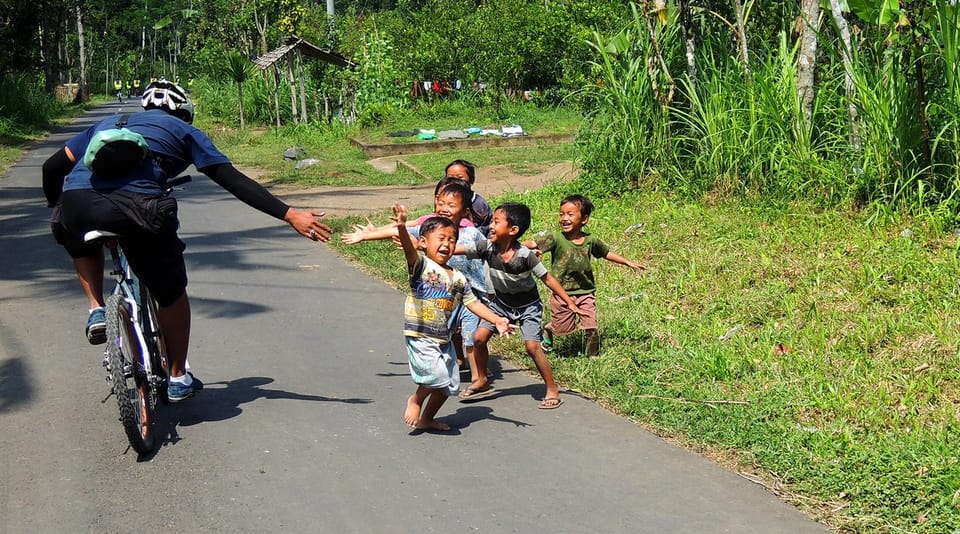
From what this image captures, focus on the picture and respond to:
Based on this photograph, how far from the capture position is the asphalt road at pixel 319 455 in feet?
14.1

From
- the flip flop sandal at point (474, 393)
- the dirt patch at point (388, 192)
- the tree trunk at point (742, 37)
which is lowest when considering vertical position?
the flip flop sandal at point (474, 393)

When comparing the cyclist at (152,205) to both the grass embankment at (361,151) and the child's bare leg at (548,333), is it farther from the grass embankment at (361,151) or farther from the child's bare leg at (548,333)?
the grass embankment at (361,151)

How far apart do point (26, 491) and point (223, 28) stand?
35374 mm

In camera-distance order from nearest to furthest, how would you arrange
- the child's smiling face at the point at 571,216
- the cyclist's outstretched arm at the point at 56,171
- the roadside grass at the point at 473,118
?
the cyclist's outstretched arm at the point at 56,171 → the child's smiling face at the point at 571,216 → the roadside grass at the point at 473,118

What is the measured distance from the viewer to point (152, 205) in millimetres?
4957

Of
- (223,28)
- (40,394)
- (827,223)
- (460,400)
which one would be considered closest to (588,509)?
(460,400)

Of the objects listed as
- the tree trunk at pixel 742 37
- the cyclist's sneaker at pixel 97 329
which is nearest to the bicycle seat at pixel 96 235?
the cyclist's sneaker at pixel 97 329

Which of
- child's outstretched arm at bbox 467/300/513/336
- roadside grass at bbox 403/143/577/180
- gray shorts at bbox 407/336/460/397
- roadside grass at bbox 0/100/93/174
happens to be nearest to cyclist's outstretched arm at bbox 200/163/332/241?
gray shorts at bbox 407/336/460/397

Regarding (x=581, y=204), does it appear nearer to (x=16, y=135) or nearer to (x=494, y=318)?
(x=494, y=318)

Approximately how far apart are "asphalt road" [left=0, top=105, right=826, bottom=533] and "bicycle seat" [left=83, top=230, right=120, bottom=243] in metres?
1.02

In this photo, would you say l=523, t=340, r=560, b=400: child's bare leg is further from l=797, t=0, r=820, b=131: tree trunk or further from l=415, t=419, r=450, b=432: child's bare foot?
l=797, t=0, r=820, b=131: tree trunk

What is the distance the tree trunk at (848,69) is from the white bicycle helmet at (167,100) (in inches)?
215

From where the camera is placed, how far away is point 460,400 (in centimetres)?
608

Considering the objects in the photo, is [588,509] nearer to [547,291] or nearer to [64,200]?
[64,200]
